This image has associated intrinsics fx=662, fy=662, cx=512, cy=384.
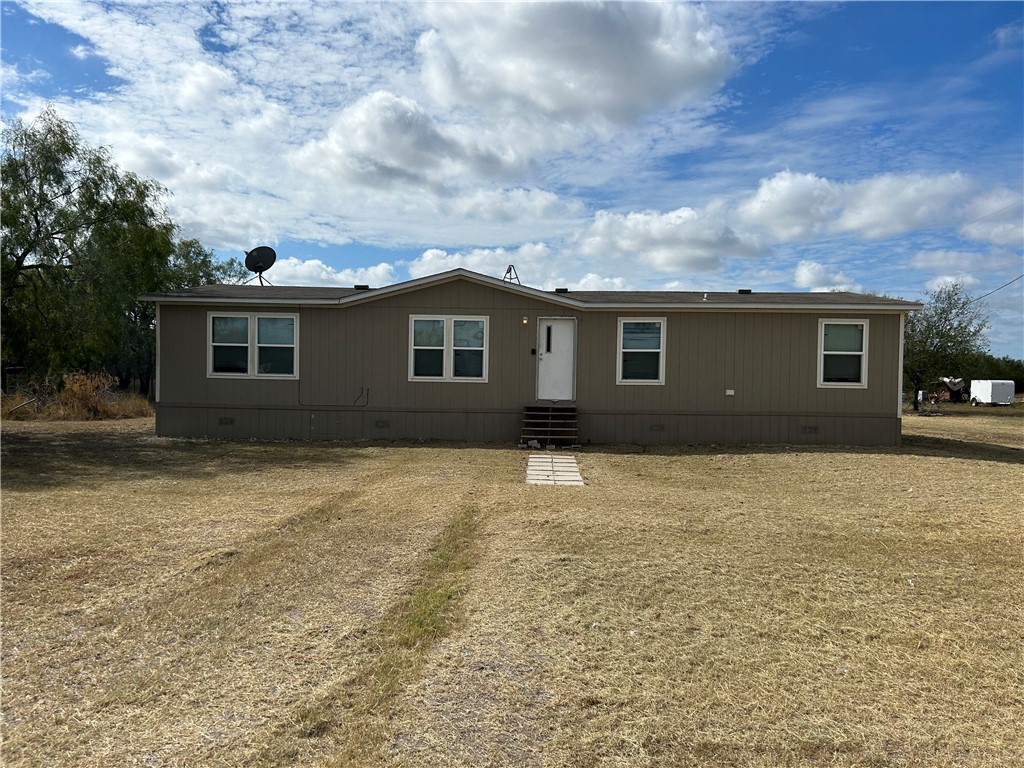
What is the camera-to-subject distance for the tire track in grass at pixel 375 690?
2354 millimetres

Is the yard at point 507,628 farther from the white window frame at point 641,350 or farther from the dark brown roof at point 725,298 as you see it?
the dark brown roof at point 725,298

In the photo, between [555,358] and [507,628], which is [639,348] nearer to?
[555,358]

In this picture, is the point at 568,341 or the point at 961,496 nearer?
the point at 961,496

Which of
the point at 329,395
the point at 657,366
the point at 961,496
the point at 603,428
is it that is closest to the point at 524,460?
the point at 603,428

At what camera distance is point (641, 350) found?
11.8 metres

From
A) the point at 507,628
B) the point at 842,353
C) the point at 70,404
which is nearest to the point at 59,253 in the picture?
the point at 70,404

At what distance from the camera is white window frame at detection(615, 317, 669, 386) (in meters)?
11.8

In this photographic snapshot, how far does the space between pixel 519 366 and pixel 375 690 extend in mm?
9195

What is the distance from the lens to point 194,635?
3.32 meters

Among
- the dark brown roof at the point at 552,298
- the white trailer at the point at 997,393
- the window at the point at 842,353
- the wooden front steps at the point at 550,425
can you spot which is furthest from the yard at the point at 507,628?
the white trailer at the point at 997,393

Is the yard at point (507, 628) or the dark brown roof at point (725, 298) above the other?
the dark brown roof at point (725, 298)

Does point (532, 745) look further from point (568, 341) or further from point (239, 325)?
point (239, 325)

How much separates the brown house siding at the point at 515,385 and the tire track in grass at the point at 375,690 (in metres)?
7.66

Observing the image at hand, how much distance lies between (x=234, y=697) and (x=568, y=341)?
9617mm
